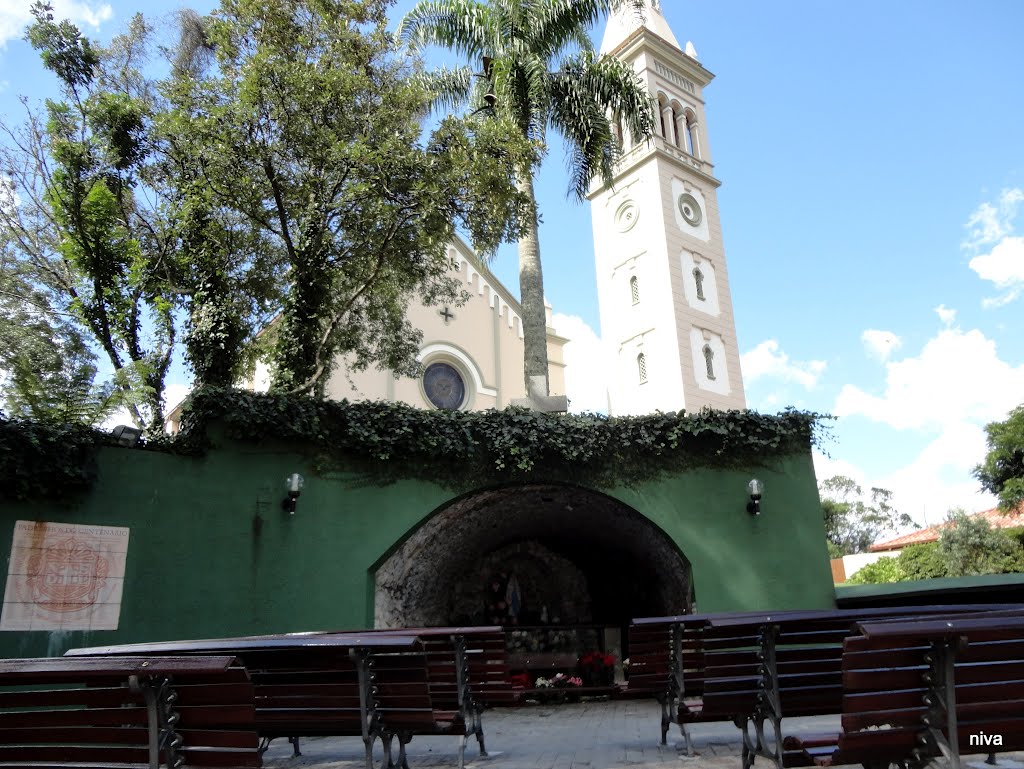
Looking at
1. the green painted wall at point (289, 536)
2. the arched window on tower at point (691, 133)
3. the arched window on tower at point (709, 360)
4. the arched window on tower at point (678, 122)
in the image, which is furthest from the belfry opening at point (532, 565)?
the arched window on tower at point (691, 133)

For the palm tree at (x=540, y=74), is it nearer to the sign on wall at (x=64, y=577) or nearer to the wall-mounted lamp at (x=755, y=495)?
the wall-mounted lamp at (x=755, y=495)

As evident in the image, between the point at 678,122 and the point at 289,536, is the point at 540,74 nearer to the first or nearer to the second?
the point at 289,536

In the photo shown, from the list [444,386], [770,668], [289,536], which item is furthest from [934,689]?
[444,386]

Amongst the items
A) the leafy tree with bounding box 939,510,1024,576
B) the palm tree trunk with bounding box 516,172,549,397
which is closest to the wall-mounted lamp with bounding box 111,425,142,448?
the palm tree trunk with bounding box 516,172,549,397

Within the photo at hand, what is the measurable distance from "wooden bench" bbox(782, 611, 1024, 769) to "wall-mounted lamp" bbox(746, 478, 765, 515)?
6.97m

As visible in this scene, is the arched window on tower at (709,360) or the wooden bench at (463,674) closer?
the wooden bench at (463,674)

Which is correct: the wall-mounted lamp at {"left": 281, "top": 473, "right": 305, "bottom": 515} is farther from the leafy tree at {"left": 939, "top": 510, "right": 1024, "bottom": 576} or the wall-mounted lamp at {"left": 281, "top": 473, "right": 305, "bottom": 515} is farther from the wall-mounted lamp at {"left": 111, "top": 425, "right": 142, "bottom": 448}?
the leafy tree at {"left": 939, "top": 510, "right": 1024, "bottom": 576}

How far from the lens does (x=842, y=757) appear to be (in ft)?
10.6

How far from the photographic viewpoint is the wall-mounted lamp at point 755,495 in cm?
1009

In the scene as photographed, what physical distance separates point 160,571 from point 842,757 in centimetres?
734

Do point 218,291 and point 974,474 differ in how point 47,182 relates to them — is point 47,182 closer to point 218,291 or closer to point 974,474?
point 218,291

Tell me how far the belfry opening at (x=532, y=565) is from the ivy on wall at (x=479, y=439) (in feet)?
1.54

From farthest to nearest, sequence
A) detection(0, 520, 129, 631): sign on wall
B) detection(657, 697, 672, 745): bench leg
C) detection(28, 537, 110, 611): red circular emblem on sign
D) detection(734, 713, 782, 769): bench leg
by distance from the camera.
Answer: detection(28, 537, 110, 611): red circular emblem on sign < detection(0, 520, 129, 631): sign on wall < detection(657, 697, 672, 745): bench leg < detection(734, 713, 782, 769): bench leg

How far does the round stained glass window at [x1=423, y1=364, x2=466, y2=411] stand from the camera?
2180 cm
